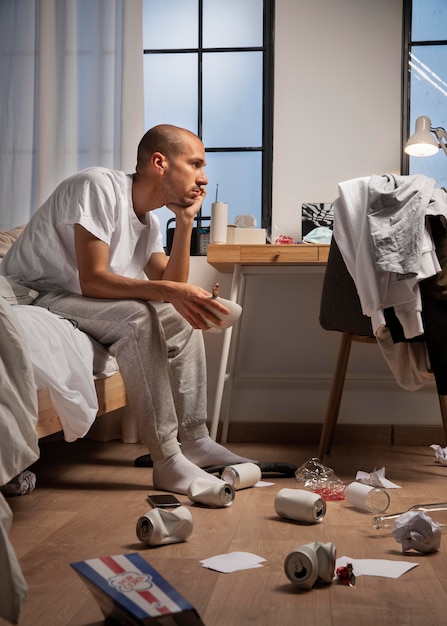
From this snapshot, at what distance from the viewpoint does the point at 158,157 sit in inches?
98.9

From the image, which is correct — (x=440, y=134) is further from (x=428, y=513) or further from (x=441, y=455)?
(x=428, y=513)

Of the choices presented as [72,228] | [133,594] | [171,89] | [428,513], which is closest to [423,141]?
[171,89]

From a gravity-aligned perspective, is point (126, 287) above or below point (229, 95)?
below

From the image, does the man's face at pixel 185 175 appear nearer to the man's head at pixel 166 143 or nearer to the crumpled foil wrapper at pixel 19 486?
the man's head at pixel 166 143

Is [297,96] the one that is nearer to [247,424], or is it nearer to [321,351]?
[321,351]

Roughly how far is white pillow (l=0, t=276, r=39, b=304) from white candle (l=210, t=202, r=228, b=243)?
0.91 metres

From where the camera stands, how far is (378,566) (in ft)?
4.75

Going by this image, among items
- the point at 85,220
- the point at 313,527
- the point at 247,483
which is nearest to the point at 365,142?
the point at 85,220

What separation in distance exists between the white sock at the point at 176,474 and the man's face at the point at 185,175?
2.82 ft

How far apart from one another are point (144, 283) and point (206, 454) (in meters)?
0.57

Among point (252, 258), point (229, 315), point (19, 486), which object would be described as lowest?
point (19, 486)

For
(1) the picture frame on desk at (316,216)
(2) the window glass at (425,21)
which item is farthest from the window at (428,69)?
(1) the picture frame on desk at (316,216)

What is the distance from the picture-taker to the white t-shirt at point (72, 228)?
2348 mm

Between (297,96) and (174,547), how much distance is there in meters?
2.34
